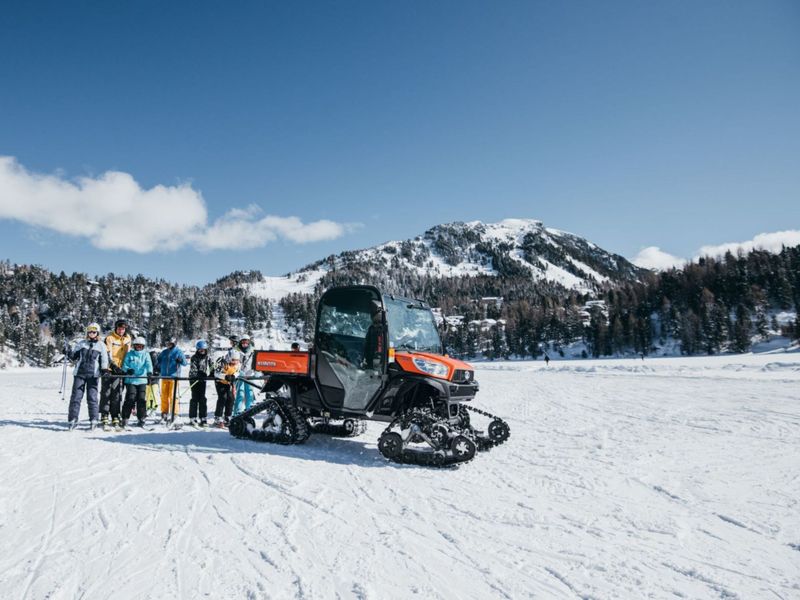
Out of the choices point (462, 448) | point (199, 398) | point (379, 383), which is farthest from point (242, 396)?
point (462, 448)

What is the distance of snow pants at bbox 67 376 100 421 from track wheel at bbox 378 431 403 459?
607 centimetres

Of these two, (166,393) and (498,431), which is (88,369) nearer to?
(166,393)

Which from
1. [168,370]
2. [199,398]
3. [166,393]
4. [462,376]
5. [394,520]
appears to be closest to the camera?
[394,520]

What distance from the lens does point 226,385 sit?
372 inches

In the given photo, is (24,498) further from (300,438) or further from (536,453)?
(536,453)

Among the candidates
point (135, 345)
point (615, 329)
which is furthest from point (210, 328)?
point (135, 345)

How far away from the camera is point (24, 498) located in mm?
4316

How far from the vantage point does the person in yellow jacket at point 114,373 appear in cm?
852

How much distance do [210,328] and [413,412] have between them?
13840 centimetres

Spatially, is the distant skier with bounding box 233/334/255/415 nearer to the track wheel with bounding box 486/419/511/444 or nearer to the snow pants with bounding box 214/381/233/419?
the snow pants with bounding box 214/381/233/419

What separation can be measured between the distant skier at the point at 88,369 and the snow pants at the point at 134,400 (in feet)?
1.59

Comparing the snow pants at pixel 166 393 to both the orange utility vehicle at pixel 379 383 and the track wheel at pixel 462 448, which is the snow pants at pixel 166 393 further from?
the track wheel at pixel 462 448

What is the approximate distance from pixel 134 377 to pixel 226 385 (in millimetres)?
1789

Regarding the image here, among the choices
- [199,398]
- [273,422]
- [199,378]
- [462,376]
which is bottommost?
[273,422]
